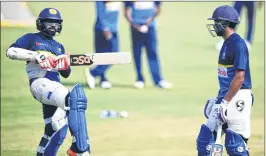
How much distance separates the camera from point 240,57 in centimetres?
827

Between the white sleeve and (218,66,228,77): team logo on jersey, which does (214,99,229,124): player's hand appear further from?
the white sleeve

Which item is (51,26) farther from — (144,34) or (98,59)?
(144,34)

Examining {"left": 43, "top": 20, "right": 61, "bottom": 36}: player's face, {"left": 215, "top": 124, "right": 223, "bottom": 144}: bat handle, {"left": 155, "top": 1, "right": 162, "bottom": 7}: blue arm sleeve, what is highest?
{"left": 155, "top": 1, "right": 162, "bottom": 7}: blue arm sleeve

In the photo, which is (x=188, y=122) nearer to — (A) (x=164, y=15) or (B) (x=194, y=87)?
(B) (x=194, y=87)

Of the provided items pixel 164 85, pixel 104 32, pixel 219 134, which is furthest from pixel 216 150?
pixel 104 32

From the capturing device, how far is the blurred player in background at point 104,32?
470 inches

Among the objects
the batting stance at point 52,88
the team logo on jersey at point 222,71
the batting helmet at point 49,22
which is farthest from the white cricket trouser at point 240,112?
the batting helmet at point 49,22

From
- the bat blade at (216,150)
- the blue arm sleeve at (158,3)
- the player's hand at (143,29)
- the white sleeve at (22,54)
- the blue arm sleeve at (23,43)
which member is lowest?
the bat blade at (216,150)

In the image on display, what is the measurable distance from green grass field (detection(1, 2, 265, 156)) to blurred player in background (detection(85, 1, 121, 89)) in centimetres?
9

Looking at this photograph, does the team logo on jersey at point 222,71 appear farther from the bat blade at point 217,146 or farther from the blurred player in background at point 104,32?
the blurred player in background at point 104,32

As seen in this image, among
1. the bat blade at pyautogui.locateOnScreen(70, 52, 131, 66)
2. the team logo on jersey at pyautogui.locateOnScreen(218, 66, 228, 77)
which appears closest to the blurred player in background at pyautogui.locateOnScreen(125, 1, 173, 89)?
the bat blade at pyautogui.locateOnScreen(70, 52, 131, 66)

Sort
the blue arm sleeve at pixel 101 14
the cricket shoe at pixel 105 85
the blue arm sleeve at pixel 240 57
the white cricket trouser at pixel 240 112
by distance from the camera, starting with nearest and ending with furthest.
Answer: the blue arm sleeve at pixel 240 57, the white cricket trouser at pixel 240 112, the blue arm sleeve at pixel 101 14, the cricket shoe at pixel 105 85

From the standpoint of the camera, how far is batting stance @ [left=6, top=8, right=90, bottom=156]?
846 cm

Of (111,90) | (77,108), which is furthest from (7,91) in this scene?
(77,108)
